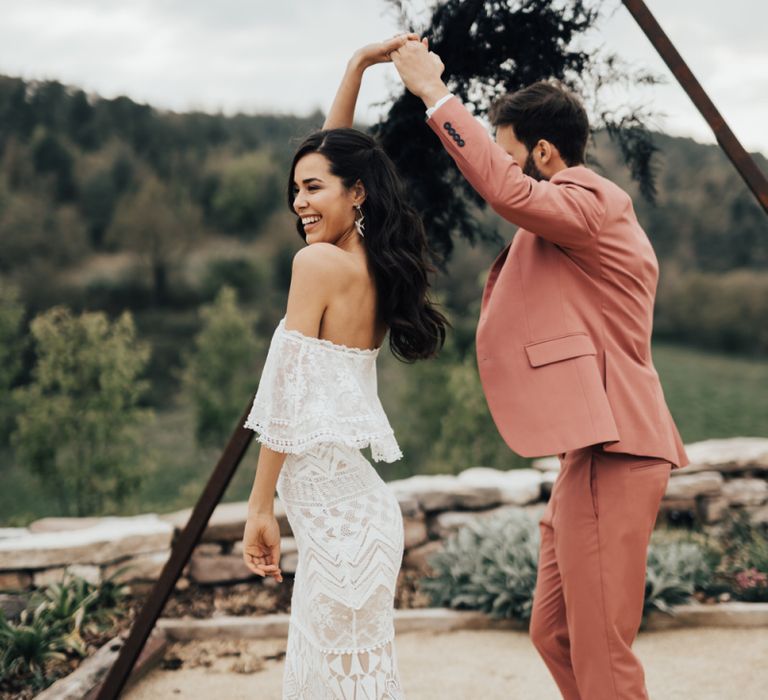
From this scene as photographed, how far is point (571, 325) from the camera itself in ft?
6.67

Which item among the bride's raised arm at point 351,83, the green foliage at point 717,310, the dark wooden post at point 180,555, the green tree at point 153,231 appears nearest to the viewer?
the bride's raised arm at point 351,83

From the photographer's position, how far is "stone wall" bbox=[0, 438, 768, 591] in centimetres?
429

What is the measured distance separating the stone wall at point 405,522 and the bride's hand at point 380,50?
Result: 3024mm

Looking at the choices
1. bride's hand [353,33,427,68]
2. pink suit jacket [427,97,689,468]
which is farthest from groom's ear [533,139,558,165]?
bride's hand [353,33,427,68]

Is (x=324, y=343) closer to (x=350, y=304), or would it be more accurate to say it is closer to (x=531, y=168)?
(x=350, y=304)

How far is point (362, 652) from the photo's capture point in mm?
1909

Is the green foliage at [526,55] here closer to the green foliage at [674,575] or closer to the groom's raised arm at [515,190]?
the groom's raised arm at [515,190]

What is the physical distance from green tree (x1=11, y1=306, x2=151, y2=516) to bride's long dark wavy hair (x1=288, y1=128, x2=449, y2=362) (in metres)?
4.77

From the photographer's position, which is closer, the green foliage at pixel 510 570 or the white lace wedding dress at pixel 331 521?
the white lace wedding dress at pixel 331 521

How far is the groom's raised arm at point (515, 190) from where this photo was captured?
1874mm

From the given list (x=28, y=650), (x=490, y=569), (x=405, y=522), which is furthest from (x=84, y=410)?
(x=490, y=569)

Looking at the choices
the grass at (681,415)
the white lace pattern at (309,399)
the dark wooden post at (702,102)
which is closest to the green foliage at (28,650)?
the white lace pattern at (309,399)

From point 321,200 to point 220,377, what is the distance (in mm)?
8901

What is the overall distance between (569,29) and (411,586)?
3166 mm
